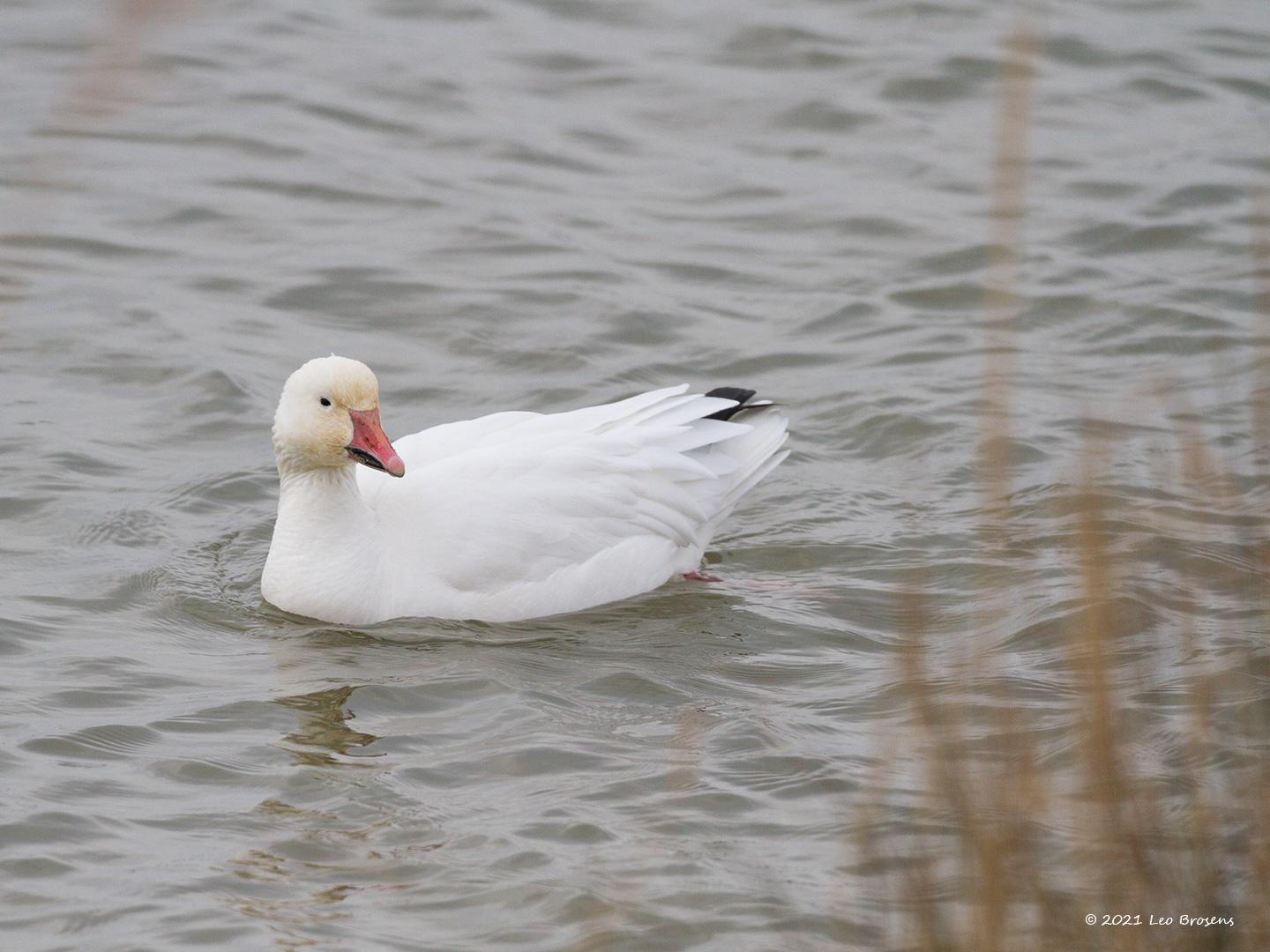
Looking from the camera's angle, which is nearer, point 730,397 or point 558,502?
point 558,502

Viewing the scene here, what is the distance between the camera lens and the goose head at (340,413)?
6.32 meters

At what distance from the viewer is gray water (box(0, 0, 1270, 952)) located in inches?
193

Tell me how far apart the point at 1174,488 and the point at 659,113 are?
5.67m

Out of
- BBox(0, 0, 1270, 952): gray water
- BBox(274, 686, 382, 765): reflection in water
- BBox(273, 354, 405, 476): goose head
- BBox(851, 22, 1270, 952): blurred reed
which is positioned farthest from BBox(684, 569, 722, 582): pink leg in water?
BBox(851, 22, 1270, 952): blurred reed

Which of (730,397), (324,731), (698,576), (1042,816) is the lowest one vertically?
(698,576)

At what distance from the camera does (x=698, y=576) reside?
24.2 ft

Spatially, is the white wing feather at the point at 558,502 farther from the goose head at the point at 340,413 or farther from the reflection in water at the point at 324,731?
the reflection in water at the point at 324,731

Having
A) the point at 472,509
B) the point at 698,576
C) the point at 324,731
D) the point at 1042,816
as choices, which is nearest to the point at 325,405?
the point at 472,509

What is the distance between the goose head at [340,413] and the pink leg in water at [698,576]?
157 centimetres

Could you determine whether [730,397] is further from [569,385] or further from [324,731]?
[324,731]

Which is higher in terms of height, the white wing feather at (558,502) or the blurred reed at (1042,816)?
the blurred reed at (1042,816)

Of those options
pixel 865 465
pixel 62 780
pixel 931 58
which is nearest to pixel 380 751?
pixel 62 780

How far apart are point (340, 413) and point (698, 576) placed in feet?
6.02

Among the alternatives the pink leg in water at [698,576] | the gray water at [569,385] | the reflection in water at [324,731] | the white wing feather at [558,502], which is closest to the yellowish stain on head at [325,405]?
the white wing feather at [558,502]
